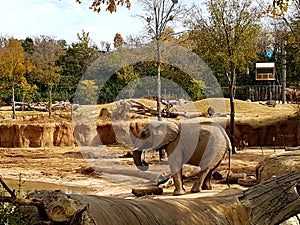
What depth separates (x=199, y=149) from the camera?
12500mm

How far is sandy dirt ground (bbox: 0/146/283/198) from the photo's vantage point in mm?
14312

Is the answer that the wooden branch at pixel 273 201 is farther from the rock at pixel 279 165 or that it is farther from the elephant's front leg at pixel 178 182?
the elephant's front leg at pixel 178 182

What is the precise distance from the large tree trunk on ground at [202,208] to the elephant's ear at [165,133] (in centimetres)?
805

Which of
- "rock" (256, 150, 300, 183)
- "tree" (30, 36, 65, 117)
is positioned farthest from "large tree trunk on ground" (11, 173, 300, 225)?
"tree" (30, 36, 65, 117)

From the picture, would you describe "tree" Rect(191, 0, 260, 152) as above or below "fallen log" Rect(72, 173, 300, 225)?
above

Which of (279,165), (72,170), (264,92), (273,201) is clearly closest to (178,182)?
(279,165)

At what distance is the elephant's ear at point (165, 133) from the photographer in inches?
476

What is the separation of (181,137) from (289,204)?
840cm

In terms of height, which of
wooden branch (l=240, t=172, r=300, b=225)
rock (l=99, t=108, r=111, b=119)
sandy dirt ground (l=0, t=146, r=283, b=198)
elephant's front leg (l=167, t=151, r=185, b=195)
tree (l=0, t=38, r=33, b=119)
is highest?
tree (l=0, t=38, r=33, b=119)

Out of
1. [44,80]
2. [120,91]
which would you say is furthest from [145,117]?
[44,80]

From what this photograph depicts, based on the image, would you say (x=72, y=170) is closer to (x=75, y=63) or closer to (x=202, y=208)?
(x=202, y=208)

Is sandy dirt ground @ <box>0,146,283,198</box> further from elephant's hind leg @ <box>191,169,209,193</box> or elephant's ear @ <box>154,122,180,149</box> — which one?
elephant's ear @ <box>154,122,180,149</box>

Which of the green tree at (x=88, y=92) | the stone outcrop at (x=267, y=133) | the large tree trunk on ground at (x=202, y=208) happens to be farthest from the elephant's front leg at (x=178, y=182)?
the green tree at (x=88, y=92)

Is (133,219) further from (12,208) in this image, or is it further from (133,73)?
(133,73)
